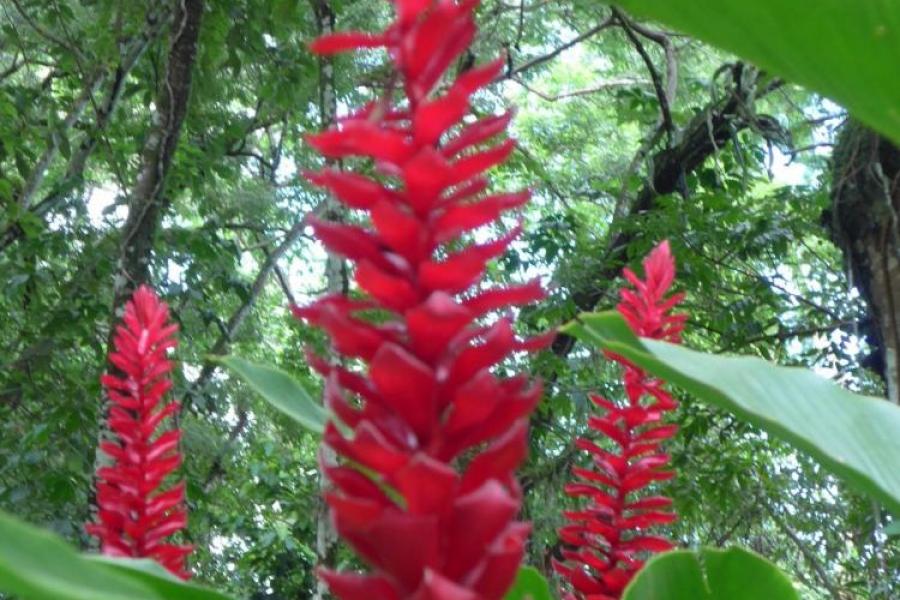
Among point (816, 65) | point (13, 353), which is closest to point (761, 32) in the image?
point (816, 65)

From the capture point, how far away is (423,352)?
625mm

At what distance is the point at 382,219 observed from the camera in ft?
2.06

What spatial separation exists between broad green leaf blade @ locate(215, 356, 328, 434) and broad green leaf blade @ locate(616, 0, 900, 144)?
55 cm

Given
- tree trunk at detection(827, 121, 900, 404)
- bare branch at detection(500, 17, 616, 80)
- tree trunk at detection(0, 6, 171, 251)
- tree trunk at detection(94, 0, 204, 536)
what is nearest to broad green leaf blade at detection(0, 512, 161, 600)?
tree trunk at detection(827, 121, 900, 404)

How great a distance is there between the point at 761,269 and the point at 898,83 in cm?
471

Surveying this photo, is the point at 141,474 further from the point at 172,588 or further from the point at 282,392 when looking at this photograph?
the point at 172,588

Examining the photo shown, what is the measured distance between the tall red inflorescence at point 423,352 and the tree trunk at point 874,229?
69.5 inches

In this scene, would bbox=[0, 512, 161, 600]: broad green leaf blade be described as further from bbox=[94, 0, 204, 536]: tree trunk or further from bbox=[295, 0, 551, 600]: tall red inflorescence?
bbox=[94, 0, 204, 536]: tree trunk

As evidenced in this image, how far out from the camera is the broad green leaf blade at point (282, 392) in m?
1.11

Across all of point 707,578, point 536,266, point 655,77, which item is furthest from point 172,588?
point 536,266

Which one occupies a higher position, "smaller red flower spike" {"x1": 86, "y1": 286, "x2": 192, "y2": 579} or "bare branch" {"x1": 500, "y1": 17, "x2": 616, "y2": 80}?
"bare branch" {"x1": 500, "y1": 17, "x2": 616, "y2": 80}

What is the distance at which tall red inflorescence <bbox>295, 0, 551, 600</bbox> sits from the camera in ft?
1.93

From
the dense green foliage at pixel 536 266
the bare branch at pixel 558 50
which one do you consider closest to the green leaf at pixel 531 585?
the dense green foliage at pixel 536 266

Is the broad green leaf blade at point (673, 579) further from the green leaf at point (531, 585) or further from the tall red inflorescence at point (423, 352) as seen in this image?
the tall red inflorescence at point (423, 352)
